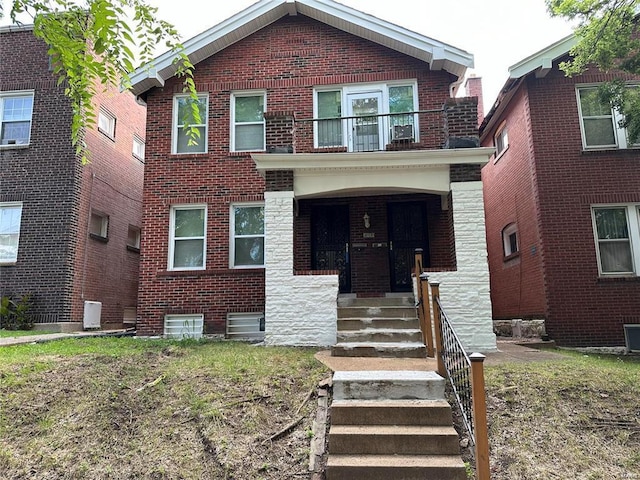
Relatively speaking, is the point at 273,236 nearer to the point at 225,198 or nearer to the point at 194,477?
the point at 225,198

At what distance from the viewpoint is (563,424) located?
4754 mm

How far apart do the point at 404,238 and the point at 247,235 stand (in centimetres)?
370

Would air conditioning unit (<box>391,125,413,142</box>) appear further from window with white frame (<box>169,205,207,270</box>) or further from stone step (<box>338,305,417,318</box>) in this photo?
window with white frame (<box>169,205,207,270</box>)

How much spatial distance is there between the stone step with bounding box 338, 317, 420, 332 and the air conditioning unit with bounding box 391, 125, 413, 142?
171 inches

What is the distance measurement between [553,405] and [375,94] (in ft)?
27.7

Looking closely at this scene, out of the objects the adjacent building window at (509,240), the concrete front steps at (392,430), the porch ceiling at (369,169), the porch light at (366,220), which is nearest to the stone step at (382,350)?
the concrete front steps at (392,430)

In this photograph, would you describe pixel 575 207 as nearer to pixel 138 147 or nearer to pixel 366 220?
pixel 366 220

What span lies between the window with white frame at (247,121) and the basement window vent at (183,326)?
416 cm

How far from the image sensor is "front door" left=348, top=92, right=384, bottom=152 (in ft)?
36.6

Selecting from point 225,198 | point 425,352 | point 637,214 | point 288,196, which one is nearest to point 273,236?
point 288,196

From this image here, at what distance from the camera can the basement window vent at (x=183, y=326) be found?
10.7 m

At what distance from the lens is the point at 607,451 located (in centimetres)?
438

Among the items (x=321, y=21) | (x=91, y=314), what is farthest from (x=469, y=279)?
(x=91, y=314)

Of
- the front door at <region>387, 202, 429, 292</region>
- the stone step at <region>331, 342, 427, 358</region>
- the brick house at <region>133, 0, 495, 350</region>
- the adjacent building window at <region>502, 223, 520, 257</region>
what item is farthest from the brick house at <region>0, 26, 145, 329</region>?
the adjacent building window at <region>502, 223, 520, 257</region>
